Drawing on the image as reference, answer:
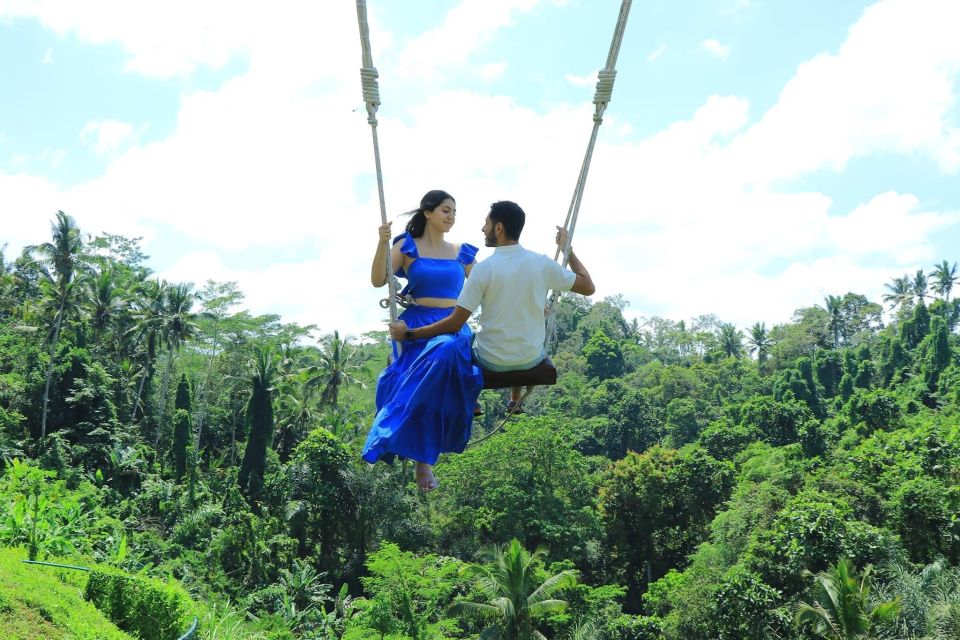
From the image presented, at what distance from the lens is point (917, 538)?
2102 cm

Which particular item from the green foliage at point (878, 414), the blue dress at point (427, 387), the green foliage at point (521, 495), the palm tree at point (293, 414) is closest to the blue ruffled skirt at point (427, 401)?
the blue dress at point (427, 387)

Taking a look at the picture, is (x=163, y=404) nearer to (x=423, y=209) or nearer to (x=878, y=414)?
(x=878, y=414)

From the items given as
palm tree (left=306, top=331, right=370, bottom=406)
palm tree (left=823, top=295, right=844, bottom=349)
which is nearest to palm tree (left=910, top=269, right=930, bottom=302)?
palm tree (left=823, top=295, right=844, bottom=349)

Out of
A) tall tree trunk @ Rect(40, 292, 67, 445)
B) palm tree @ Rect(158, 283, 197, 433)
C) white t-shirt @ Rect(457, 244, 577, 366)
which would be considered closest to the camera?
white t-shirt @ Rect(457, 244, 577, 366)

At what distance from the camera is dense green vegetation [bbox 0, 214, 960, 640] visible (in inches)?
683

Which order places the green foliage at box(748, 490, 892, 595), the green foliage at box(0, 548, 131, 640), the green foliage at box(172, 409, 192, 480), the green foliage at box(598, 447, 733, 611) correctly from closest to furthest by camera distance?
1. the green foliage at box(0, 548, 131, 640)
2. the green foliage at box(748, 490, 892, 595)
3. the green foliage at box(598, 447, 733, 611)
4. the green foliage at box(172, 409, 192, 480)

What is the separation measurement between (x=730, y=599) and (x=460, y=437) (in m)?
17.2

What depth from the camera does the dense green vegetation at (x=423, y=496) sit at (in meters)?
17.4

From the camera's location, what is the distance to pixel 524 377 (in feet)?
12.9

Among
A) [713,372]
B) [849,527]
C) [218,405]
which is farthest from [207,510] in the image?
[713,372]

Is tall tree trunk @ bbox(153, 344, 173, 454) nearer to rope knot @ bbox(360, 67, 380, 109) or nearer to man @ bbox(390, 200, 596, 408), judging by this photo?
rope knot @ bbox(360, 67, 380, 109)

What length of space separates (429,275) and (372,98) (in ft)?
3.23

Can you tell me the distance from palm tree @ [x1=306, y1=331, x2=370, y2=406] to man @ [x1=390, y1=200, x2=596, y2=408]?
29.0 m

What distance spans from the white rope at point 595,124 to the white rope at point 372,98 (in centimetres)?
73
